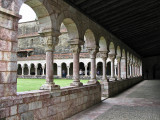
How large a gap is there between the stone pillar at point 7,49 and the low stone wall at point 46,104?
0.65ft

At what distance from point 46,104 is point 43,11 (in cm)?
Answer: 211

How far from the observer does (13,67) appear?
10.1 ft

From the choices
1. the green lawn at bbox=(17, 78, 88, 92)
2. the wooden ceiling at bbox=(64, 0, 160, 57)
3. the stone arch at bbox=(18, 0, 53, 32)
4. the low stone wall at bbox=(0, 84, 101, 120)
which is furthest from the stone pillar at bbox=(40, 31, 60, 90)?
the green lawn at bbox=(17, 78, 88, 92)

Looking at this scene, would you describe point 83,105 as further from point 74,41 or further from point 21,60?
point 21,60

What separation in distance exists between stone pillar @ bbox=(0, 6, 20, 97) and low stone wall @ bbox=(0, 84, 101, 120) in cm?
20

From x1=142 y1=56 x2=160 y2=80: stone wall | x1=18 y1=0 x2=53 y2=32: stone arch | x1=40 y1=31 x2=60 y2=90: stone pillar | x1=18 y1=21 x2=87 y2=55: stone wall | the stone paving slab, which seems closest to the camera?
x1=18 y1=0 x2=53 y2=32: stone arch

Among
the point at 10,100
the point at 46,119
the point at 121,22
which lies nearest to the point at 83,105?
the point at 46,119

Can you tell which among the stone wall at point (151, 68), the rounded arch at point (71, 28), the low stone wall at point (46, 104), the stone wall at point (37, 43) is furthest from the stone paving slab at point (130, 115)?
the stone wall at point (37, 43)

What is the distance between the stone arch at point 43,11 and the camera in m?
3.86

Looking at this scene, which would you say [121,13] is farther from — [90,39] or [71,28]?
[71,28]

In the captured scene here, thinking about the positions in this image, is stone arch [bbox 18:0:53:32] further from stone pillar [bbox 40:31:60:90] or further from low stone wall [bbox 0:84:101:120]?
low stone wall [bbox 0:84:101:120]

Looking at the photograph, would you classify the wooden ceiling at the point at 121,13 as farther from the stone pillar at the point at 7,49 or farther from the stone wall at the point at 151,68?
the stone wall at the point at 151,68

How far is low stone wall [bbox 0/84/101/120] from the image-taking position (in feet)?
9.68

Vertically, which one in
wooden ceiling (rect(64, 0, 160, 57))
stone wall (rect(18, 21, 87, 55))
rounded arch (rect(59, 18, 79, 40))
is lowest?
rounded arch (rect(59, 18, 79, 40))
